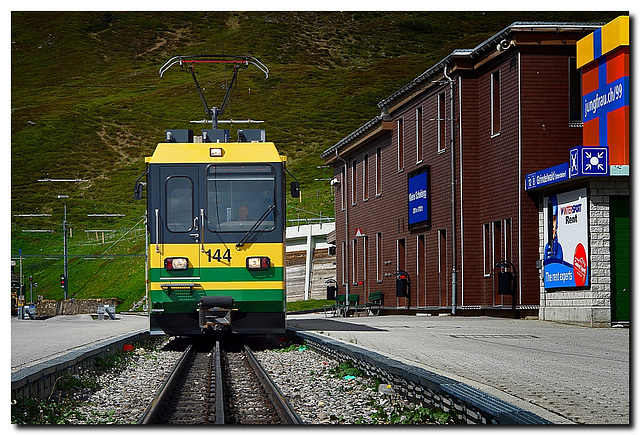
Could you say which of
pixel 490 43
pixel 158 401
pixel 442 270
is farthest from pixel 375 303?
pixel 158 401

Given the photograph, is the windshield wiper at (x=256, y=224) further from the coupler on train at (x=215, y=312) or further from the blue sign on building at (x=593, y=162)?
the blue sign on building at (x=593, y=162)

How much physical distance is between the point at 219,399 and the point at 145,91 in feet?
84.1

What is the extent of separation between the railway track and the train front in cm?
93

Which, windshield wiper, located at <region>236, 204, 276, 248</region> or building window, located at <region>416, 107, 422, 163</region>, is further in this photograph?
building window, located at <region>416, 107, 422, 163</region>

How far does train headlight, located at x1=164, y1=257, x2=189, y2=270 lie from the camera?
51.9 ft

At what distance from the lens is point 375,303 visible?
37.4 metres

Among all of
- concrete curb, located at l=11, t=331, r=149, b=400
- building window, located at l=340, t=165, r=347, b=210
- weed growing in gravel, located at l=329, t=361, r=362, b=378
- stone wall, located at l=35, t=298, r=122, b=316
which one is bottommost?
stone wall, located at l=35, t=298, r=122, b=316

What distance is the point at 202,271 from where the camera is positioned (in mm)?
15852

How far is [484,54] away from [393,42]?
9.65 meters

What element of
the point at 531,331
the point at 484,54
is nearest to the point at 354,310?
the point at 484,54

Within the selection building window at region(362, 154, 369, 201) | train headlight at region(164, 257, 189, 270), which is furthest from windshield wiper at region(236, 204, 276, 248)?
building window at region(362, 154, 369, 201)

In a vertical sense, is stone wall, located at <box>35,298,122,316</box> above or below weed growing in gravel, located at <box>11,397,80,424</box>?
below

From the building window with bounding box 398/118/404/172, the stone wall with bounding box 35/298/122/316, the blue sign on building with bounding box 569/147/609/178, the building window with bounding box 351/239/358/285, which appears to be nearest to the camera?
the blue sign on building with bounding box 569/147/609/178

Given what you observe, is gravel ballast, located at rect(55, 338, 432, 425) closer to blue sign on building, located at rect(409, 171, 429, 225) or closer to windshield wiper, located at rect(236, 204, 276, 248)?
windshield wiper, located at rect(236, 204, 276, 248)
